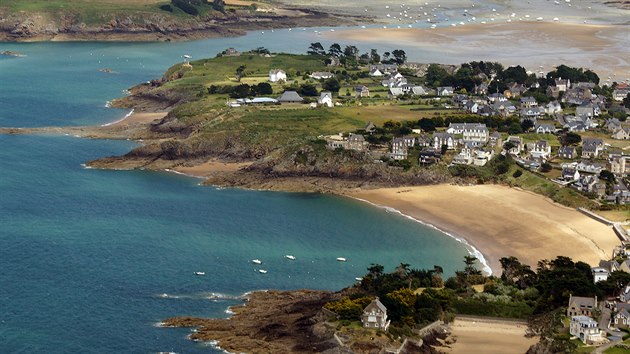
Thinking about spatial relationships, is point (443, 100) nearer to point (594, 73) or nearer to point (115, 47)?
point (594, 73)

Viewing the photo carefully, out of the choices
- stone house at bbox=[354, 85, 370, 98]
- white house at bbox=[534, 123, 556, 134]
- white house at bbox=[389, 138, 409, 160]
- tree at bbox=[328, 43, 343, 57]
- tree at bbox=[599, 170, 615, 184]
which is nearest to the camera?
tree at bbox=[599, 170, 615, 184]

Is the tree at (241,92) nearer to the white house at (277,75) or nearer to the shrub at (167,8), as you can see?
the white house at (277,75)

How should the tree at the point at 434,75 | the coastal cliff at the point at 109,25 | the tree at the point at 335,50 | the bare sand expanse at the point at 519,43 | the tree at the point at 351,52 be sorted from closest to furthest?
the tree at the point at 434,75, the tree at the point at 351,52, the tree at the point at 335,50, the bare sand expanse at the point at 519,43, the coastal cliff at the point at 109,25

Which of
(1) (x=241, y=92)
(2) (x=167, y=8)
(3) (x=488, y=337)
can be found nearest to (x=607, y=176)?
(3) (x=488, y=337)

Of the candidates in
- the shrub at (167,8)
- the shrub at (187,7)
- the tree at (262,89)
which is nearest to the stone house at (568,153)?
the tree at (262,89)

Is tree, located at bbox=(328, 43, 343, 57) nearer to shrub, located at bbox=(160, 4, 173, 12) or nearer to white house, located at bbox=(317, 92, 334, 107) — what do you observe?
white house, located at bbox=(317, 92, 334, 107)

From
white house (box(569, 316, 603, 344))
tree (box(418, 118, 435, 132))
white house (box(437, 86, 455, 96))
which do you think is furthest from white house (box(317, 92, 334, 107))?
white house (box(569, 316, 603, 344))
